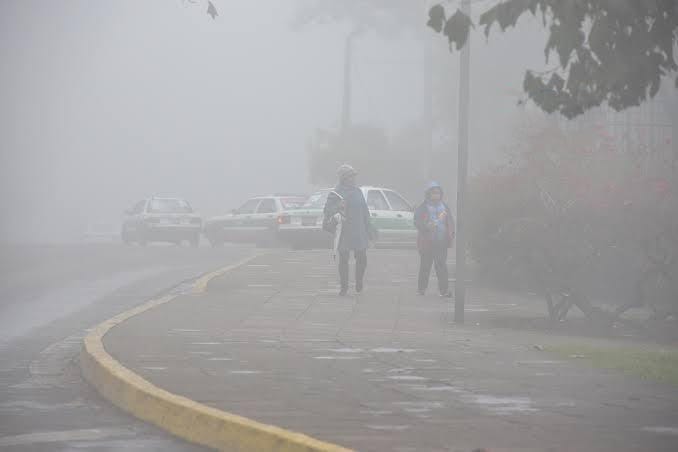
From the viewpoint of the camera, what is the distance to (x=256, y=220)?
37.7 meters

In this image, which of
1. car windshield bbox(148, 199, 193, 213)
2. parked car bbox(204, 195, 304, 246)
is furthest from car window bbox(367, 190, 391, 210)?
car windshield bbox(148, 199, 193, 213)

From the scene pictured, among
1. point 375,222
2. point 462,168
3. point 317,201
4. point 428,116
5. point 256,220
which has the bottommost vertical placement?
point 256,220

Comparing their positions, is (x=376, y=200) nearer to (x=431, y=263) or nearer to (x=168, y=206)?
(x=168, y=206)

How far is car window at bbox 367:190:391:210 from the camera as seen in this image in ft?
108

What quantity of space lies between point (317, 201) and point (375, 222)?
5.57 feet

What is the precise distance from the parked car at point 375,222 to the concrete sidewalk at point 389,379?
15.6 meters

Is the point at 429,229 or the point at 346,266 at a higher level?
the point at 429,229

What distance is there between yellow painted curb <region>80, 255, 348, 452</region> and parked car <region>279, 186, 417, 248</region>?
21914mm

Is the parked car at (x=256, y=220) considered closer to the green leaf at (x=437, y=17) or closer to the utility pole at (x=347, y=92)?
the utility pole at (x=347, y=92)

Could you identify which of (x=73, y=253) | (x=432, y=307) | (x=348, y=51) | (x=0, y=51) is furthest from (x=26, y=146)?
(x=432, y=307)

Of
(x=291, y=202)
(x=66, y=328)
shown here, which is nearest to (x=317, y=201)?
(x=291, y=202)

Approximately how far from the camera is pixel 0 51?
79.9m

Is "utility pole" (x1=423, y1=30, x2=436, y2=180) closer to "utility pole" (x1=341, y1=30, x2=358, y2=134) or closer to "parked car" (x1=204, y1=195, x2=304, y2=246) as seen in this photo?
"utility pole" (x1=341, y1=30, x2=358, y2=134)

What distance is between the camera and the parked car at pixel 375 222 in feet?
107
